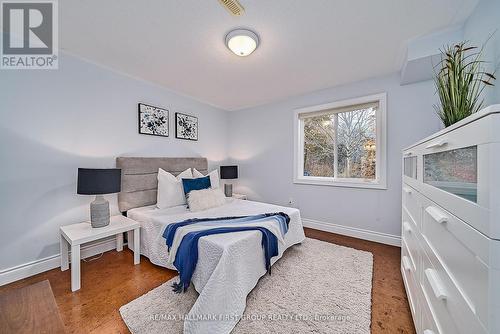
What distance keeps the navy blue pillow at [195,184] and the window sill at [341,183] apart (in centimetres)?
160

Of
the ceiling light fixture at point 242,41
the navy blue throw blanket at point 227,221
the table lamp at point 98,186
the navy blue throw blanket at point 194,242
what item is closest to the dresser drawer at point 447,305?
the navy blue throw blanket at point 194,242

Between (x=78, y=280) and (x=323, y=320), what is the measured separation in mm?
2137

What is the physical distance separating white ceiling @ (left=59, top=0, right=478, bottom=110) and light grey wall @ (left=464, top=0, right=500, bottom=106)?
12 centimetres

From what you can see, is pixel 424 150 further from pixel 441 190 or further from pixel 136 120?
pixel 136 120

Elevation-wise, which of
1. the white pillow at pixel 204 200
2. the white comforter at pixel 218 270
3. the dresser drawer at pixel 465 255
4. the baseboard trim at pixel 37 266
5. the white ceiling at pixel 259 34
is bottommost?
the baseboard trim at pixel 37 266

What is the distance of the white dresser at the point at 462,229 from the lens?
0.53 m

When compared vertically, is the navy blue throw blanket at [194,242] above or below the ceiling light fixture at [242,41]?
below

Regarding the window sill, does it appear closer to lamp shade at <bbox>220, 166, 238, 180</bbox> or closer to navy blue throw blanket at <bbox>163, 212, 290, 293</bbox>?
lamp shade at <bbox>220, 166, 238, 180</bbox>

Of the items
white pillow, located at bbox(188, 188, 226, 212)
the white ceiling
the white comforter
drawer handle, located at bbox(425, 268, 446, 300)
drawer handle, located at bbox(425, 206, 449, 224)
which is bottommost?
the white comforter

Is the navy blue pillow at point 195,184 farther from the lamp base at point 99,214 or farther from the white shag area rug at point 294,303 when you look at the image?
the white shag area rug at point 294,303

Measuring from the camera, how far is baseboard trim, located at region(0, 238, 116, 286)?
5.92 ft

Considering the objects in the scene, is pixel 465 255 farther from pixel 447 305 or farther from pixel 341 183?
pixel 341 183

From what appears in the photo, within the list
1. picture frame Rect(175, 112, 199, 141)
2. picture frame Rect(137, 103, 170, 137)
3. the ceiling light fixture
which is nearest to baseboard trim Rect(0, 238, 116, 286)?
picture frame Rect(137, 103, 170, 137)

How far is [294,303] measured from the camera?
60.6 inches
